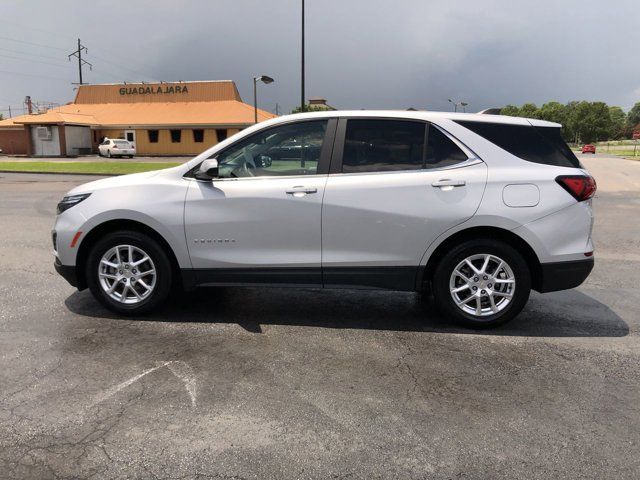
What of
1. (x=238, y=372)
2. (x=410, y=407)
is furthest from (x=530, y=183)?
(x=238, y=372)

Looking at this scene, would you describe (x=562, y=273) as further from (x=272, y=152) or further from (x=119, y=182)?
(x=119, y=182)

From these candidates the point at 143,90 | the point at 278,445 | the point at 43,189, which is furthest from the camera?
the point at 143,90

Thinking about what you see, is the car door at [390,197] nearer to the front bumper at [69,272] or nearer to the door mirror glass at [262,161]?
the door mirror glass at [262,161]

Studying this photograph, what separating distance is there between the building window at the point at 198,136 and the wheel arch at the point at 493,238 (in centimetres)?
3922

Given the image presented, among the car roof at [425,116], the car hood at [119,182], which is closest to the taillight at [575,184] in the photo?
the car roof at [425,116]

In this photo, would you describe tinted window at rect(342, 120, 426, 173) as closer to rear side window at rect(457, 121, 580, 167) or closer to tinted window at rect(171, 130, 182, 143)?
rear side window at rect(457, 121, 580, 167)

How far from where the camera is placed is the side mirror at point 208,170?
4.29 metres

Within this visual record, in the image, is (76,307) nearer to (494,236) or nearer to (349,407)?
(349,407)

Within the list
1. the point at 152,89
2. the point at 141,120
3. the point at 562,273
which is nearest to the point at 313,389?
the point at 562,273

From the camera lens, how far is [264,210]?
436 centimetres

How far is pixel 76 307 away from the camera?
16.4 feet

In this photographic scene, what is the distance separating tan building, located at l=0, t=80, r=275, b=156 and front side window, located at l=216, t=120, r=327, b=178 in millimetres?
35373

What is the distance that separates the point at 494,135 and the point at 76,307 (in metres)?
4.17

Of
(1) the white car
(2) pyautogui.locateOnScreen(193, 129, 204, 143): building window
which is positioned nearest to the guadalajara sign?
(2) pyautogui.locateOnScreen(193, 129, 204, 143): building window
